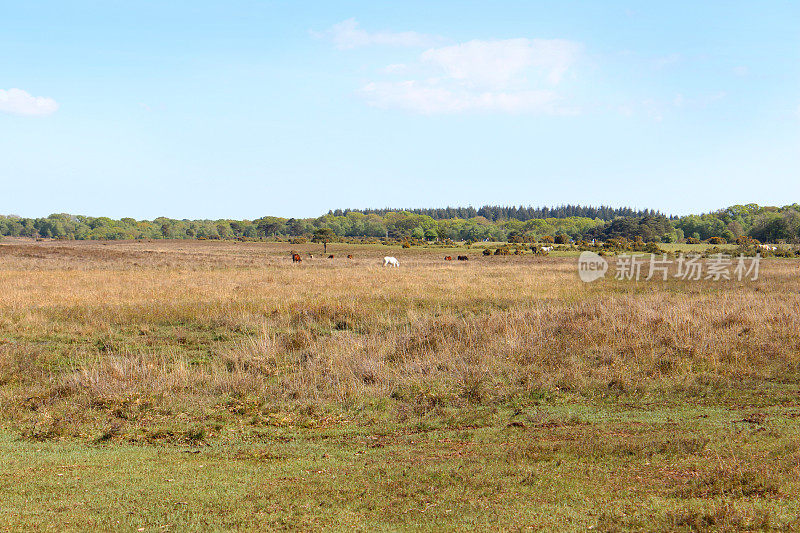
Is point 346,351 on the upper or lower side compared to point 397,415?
upper

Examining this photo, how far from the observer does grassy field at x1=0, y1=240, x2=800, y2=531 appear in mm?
6340

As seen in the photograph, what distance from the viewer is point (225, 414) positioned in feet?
36.6

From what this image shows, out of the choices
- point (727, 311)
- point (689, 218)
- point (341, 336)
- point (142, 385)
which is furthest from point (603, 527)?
point (689, 218)

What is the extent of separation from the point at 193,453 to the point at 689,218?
194 m

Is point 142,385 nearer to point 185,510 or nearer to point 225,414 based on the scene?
point 225,414

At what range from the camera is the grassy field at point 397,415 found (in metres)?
6.34

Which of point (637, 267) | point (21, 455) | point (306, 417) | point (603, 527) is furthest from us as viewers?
point (637, 267)

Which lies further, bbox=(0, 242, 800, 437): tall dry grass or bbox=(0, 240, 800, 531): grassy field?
bbox=(0, 242, 800, 437): tall dry grass

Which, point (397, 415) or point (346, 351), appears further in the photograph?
point (346, 351)

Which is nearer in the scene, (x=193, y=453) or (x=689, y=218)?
(x=193, y=453)

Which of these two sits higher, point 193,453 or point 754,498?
point 754,498

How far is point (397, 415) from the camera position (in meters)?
11.1

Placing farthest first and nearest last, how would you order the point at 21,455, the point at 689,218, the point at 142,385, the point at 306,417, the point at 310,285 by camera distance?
the point at 689,218
the point at 310,285
the point at 142,385
the point at 306,417
the point at 21,455

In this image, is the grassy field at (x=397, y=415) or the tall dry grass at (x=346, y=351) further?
the tall dry grass at (x=346, y=351)
